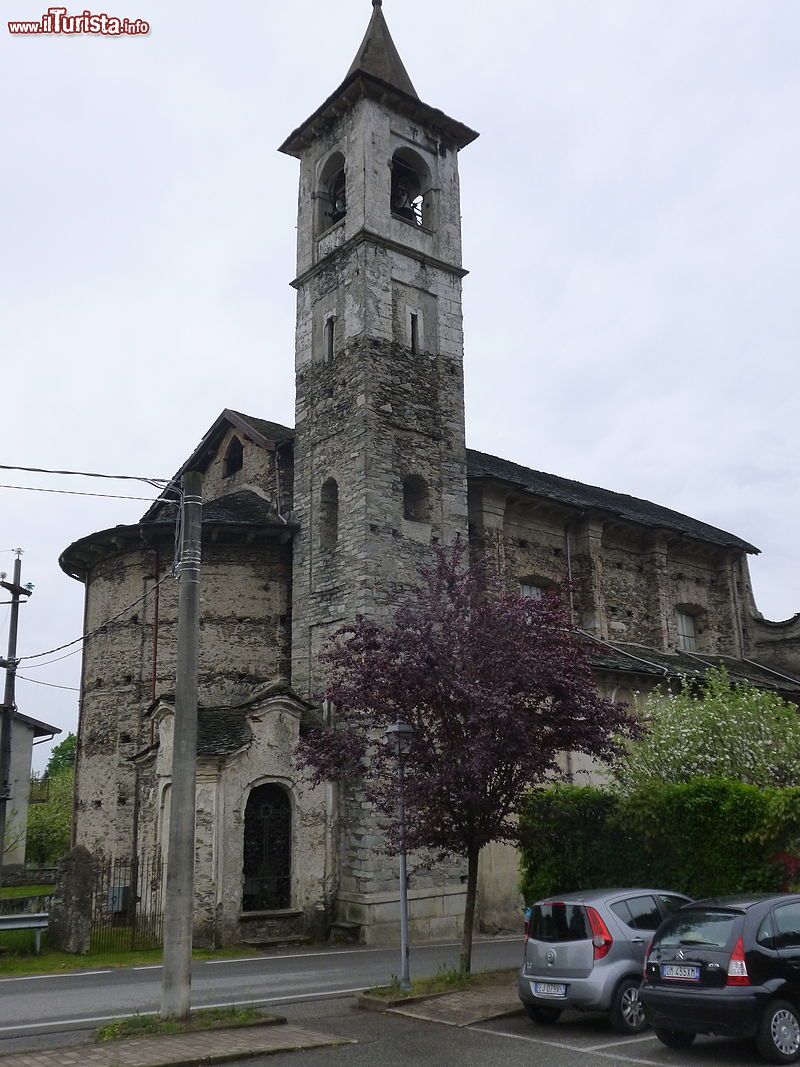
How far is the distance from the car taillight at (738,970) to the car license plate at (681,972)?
331 mm

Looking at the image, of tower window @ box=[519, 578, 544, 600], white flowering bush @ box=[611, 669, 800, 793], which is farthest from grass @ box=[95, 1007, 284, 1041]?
tower window @ box=[519, 578, 544, 600]

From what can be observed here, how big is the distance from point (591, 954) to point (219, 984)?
20.3 feet

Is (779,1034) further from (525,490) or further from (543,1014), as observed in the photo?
(525,490)

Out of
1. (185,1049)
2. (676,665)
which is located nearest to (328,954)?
(185,1049)

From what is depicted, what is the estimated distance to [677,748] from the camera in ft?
60.3

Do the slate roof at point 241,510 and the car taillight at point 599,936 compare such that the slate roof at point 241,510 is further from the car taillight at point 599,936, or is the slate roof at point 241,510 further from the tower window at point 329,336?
the car taillight at point 599,936

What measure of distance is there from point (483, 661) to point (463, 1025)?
4627mm

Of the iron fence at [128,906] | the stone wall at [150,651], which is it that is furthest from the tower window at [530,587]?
the iron fence at [128,906]

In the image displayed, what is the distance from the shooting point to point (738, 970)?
8.81 meters

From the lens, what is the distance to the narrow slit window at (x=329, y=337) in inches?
968

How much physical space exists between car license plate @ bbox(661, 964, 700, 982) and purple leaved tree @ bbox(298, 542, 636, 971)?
3941 mm

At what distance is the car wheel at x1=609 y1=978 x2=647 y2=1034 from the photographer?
10328 millimetres

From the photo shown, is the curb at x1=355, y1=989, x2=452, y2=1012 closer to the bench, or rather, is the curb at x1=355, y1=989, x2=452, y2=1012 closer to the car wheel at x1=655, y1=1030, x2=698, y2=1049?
the car wheel at x1=655, y1=1030, x2=698, y2=1049

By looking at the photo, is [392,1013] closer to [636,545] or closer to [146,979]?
[146,979]
